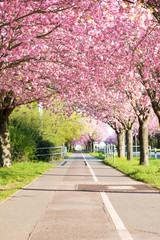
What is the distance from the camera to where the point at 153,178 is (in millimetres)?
12445

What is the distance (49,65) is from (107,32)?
3686 mm

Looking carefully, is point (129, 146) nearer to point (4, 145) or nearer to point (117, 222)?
point (4, 145)

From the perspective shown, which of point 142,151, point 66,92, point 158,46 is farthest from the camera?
point 142,151

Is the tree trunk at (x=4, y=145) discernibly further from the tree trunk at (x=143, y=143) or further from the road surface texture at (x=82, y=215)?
the road surface texture at (x=82, y=215)

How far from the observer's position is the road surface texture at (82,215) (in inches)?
203

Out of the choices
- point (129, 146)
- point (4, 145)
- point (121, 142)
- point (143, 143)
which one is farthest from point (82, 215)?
point (121, 142)

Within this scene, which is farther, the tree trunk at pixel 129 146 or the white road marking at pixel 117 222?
the tree trunk at pixel 129 146

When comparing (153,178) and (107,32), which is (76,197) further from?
(107,32)

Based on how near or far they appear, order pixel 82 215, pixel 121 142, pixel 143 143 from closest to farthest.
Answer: pixel 82 215 → pixel 143 143 → pixel 121 142

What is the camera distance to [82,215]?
6555mm

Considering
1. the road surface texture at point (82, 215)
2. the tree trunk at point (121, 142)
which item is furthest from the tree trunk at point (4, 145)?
the tree trunk at point (121, 142)

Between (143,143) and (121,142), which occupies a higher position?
(121,142)

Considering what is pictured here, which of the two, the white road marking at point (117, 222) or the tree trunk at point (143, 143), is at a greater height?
the tree trunk at point (143, 143)

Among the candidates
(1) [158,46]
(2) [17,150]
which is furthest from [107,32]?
(2) [17,150]
